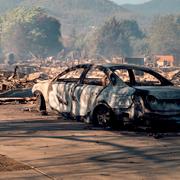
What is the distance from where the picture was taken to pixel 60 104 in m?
13.1

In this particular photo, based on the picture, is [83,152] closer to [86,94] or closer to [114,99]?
[114,99]

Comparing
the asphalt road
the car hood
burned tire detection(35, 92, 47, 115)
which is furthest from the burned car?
Answer: burned tire detection(35, 92, 47, 115)

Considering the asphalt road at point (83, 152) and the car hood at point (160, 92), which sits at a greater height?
the car hood at point (160, 92)

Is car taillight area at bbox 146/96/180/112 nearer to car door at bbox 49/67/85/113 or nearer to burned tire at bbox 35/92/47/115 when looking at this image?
car door at bbox 49/67/85/113

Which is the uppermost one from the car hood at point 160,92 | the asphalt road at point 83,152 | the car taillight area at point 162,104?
the car hood at point 160,92

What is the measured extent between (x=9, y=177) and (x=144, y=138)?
403 cm

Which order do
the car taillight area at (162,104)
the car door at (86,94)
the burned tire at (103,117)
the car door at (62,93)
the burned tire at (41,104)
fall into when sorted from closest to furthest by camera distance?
the car taillight area at (162,104) → the burned tire at (103,117) → the car door at (86,94) → the car door at (62,93) → the burned tire at (41,104)

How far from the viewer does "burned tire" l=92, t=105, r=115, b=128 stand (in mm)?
11430

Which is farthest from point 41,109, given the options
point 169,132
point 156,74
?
point 169,132

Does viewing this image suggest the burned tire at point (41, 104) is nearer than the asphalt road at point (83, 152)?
No

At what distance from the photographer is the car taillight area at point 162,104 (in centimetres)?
1089

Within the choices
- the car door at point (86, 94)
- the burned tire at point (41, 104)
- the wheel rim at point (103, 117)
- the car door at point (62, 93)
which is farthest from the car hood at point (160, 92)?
the burned tire at point (41, 104)

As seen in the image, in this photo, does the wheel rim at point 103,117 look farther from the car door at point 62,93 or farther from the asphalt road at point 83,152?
the car door at point 62,93

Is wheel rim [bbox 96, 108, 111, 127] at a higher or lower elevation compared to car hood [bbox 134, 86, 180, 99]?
lower
